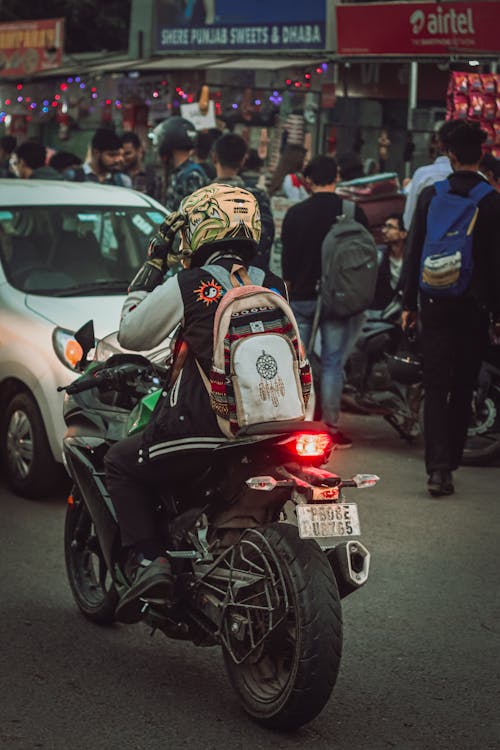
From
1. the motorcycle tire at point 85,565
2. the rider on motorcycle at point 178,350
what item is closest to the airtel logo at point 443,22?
the motorcycle tire at point 85,565

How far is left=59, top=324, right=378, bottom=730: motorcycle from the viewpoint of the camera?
4305mm

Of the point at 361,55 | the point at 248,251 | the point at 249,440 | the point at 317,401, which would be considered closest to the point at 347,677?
the point at 249,440

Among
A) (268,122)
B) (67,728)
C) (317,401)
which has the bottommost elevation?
(67,728)

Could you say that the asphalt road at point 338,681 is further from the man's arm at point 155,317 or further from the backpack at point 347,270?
the backpack at point 347,270

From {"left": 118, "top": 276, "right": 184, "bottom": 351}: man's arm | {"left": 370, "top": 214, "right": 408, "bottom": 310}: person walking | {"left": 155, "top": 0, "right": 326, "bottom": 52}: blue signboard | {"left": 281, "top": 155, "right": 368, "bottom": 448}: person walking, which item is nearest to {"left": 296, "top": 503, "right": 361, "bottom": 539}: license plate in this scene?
{"left": 118, "top": 276, "right": 184, "bottom": 351}: man's arm

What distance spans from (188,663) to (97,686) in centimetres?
42

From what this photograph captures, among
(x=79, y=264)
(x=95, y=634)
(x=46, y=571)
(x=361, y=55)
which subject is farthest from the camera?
(x=361, y=55)

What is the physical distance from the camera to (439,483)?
26.7 feet

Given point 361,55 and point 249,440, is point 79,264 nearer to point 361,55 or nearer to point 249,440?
point 249,440

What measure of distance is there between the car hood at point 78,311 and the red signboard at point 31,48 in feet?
63.5

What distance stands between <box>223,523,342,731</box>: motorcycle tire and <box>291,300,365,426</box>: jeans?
5.19 m

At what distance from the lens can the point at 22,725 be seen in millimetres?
4531

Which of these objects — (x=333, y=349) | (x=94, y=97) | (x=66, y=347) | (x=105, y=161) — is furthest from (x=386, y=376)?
(x=94, y=97)

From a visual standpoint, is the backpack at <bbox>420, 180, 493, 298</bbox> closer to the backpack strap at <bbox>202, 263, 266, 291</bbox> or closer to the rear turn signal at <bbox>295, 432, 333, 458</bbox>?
the backpack strap at <bbox>202, 263, 266, 291</bbox>
